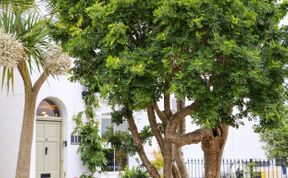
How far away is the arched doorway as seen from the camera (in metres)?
12.8

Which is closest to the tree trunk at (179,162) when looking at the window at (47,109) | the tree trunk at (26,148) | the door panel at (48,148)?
the tree trunk at (26,148)

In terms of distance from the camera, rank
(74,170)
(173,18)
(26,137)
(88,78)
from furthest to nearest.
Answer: (74,170)
(26,137)
(88,78)
(173,18)

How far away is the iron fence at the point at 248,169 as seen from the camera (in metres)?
12.8

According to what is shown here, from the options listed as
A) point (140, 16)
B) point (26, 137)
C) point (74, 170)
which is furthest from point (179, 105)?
point (74, 170)

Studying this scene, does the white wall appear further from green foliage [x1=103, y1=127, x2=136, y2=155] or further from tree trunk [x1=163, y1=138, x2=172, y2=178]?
tree trunk [x1=163, y1=138, x2=172, y2=178]

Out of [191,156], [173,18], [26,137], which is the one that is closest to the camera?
[173,18]

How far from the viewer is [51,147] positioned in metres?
13.1

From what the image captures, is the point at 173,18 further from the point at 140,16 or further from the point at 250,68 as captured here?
the point at 250,68

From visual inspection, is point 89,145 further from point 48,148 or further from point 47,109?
point 47,109

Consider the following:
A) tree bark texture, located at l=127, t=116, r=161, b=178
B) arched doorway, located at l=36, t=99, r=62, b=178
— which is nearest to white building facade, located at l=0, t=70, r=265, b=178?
arched doorway, located at l=36, t=99, r=62, b=178

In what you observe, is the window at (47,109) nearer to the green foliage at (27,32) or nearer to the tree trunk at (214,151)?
the green foliage at (27,32)

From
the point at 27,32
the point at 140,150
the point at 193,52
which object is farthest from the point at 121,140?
the point at 193,52

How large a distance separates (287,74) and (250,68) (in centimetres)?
95

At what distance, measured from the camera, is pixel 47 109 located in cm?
1312
